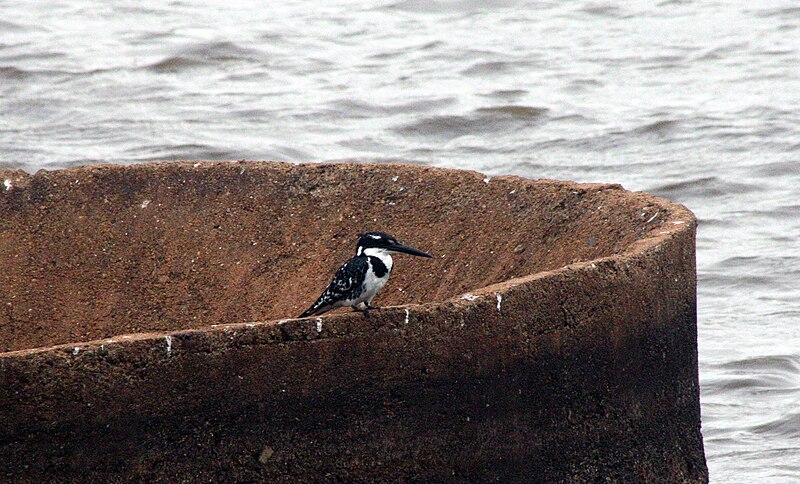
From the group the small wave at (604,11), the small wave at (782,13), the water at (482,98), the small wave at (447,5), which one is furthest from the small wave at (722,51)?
the small wave at (447,5)

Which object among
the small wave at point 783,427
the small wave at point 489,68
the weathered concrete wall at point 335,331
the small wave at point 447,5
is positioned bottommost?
the small wave at point 489,68

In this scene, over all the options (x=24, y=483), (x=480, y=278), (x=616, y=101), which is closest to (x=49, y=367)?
(x=24, y=483)

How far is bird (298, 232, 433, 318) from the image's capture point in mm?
5238

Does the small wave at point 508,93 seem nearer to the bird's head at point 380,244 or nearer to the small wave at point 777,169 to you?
the small wave at point 777,169

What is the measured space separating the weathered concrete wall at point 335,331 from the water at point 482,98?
10.4 feet

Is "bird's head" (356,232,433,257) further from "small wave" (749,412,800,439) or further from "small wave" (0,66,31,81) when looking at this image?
"small wave" (0,66,31,81)

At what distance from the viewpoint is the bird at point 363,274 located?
5.24 m

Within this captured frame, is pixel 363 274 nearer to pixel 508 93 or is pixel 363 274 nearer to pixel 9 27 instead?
pixel 508 93

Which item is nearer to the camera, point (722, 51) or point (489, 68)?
point (489, 68)

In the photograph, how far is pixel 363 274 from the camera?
5.23 m

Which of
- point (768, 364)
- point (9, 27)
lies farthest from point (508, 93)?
point (768, 364)

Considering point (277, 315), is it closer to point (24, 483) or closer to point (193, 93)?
point (24, 483)

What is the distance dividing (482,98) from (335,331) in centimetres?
1163

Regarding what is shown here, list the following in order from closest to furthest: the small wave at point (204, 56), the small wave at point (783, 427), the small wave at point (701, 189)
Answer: the small wave at point (783, 427), the small wave at point (701, 189), the small wave at point (204, 56)
